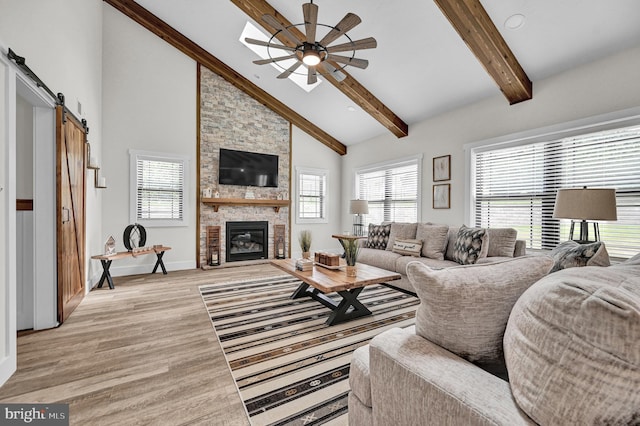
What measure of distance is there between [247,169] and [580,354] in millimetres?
5832

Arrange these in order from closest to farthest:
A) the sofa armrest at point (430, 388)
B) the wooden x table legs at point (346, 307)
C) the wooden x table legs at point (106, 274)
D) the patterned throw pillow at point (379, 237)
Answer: the sofa armrest at point (430, 388) < the wooden x table legs at point (346, 307) < the wooden x table legs at point (106, 274) < the patterned throw pillow at point (379, 237)

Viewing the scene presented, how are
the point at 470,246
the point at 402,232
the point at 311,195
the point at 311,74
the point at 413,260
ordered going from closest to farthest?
the point at 311,74 → the point at 470,246 → the point at 413,260 → the point at 402,232 → the point at 311,195

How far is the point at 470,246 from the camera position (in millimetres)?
3539

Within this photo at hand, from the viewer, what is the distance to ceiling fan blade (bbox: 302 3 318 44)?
2472mm

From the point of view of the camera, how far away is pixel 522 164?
3.91 m

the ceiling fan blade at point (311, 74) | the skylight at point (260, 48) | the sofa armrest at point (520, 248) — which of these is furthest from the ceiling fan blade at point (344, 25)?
the sofa armrest at point (520, 248)

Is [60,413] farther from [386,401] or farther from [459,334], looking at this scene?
[459,334]

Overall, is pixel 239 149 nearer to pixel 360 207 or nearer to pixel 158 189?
pixel 158 189

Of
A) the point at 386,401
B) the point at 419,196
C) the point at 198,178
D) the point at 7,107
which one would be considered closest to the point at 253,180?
the point at 198,178

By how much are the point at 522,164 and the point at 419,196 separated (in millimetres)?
1707

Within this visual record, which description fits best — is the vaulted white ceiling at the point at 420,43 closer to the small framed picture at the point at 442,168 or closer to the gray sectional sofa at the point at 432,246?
the small framed picture at the point at 442,168

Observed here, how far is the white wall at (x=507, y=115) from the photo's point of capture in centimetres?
301

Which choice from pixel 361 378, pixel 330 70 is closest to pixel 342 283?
pixel 361 378

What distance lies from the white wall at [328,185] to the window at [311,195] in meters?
0.11
